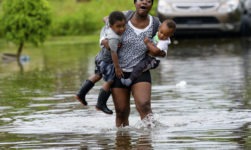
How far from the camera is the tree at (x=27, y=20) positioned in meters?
23.1

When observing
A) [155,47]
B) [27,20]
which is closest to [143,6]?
[155,47]

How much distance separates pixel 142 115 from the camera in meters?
10.4

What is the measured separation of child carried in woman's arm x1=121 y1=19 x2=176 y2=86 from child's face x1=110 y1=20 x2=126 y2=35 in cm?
31

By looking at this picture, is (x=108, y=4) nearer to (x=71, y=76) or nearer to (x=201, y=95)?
(x=71, y=76)

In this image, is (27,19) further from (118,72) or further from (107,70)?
(118,72)

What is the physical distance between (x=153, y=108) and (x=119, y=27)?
8.95ft

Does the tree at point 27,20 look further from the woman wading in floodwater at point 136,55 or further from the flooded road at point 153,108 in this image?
the woman wading in floodwater at point 136,55

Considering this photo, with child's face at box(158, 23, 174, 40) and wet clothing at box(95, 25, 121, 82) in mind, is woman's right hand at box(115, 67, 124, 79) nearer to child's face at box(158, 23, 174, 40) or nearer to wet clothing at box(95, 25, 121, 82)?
wet clothing at box(95, 25, 121, 82)

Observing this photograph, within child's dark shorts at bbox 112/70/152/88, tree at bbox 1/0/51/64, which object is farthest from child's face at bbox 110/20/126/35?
tree at bbox 1/0/51/64

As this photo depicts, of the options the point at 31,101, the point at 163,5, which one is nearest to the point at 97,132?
the point at 31,101

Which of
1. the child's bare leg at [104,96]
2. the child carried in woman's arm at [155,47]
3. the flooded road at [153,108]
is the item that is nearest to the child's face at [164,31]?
the child carried in woman's arm at [155,47]

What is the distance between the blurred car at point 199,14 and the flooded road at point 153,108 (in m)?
2.19

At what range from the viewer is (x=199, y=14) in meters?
24.5

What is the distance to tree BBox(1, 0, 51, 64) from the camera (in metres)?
23.1
